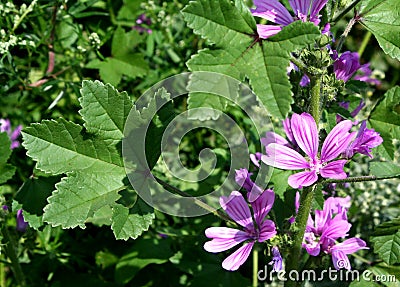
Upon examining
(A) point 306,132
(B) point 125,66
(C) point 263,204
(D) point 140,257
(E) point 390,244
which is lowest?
(D) point 140,257

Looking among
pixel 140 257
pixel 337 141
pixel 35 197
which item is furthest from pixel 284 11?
pixel 140 257

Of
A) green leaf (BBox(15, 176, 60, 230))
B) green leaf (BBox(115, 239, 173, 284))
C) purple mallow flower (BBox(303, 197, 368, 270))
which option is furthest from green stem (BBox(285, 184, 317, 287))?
green leaf (BBox(15, 176, 60, 230))

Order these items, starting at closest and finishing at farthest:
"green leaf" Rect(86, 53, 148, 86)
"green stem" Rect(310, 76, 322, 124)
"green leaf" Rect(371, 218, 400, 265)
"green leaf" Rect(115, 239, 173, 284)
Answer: "green stem" Rect(310, 76, 322, 124) → "green leaf" Rect(371, 218, 400, 265) → "green leaf" Rect(115, 239, 173, 284) → "green leaf" Rect(86, 53, 148, 86)

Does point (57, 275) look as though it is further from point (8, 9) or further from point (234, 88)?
point (234, 88)

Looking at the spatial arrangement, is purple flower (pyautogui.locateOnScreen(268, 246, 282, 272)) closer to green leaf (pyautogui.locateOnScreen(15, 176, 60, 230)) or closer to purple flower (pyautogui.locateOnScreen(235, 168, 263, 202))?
purple flower (pyautogui.locateOnScreen(235, 168, 263, 202))

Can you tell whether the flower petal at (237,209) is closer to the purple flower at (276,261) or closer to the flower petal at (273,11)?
the purple flower at (276,261)

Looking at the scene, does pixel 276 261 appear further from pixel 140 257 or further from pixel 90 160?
pixel 140 257
